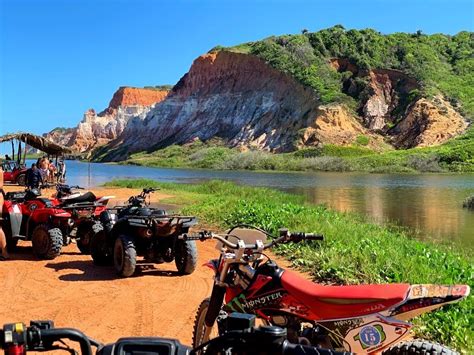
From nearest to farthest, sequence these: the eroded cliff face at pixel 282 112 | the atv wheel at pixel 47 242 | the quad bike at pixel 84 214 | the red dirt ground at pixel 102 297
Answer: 1. the red dirt ground at pixel 102 297
2. the atv wheel at pixel 47 242
3. the quad bike at pixel 84 214
4. the eroded cliff face at pixel 282 112

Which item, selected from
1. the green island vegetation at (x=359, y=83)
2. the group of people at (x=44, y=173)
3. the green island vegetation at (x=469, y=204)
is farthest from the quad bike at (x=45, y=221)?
the green island vegetation at (x=359, y=83)

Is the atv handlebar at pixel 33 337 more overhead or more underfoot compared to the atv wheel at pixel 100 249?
more overhead

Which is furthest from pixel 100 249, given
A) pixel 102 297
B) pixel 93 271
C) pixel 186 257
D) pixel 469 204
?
pixel 469 204

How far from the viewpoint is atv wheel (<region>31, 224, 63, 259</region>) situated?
9.49m

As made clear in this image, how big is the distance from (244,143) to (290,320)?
7776 cm

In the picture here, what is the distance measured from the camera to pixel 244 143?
266 ft

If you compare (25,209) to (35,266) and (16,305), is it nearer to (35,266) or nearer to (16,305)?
(35,266)

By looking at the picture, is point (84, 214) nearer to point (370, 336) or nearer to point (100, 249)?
point (100, 249)

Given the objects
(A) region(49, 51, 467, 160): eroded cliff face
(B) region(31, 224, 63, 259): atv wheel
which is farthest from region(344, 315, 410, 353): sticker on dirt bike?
(A) region(49, 51, 467, 160): eroded cliff face

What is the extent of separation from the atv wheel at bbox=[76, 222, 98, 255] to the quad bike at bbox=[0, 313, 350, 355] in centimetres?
837

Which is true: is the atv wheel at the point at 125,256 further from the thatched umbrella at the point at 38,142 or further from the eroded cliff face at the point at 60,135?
the eroded cliff face at the point at 60,135

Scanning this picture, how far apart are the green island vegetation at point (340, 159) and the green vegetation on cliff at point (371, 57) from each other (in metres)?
9.09

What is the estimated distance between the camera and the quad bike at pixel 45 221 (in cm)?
961

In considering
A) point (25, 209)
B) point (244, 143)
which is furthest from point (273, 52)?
point (25, 209)
